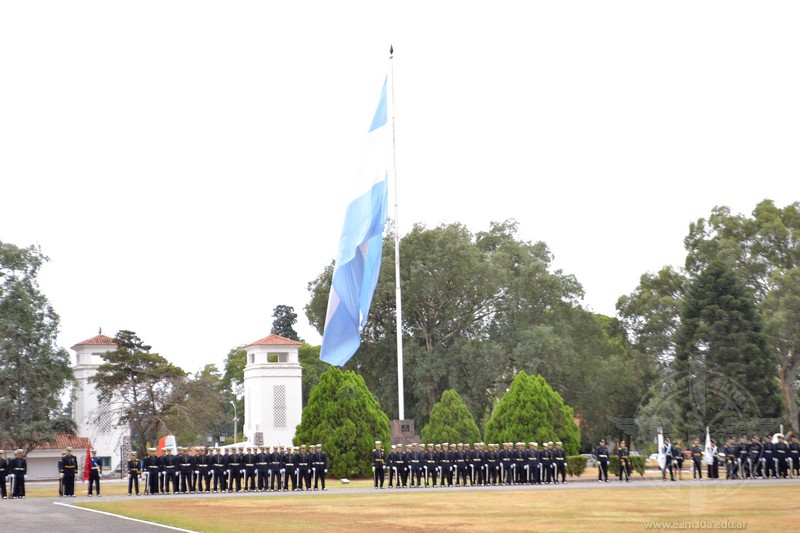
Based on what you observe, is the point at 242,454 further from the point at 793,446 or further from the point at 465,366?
the point at 465,366

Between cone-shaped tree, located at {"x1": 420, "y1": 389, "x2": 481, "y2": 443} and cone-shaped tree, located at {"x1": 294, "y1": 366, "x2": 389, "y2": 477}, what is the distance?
413 cm

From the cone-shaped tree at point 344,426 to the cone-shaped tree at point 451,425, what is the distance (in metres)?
4.13

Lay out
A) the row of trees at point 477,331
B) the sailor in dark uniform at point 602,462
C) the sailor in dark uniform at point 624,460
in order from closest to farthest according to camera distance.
Answer: the sailor in dark uniform at point 602,462 → the sailor in dark uniform at point 624,460 → the row of trees at point 477,331

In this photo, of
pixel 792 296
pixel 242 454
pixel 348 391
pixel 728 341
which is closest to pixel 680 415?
pixel 728 341

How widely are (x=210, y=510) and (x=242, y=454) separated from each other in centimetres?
1194

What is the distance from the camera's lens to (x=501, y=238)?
230 ft

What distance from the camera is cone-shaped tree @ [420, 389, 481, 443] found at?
46.2 metres

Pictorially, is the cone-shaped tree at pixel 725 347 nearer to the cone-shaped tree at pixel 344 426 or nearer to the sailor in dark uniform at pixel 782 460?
the sailor in dark uniform at pixel 782 460

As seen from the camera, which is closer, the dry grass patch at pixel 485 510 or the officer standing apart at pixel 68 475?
the dry grass patch at pixel 485 510

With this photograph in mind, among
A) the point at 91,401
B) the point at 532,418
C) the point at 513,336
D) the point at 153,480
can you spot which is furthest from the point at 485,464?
the point at 91,401

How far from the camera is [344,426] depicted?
4181 cm

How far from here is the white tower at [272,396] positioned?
56938 mm

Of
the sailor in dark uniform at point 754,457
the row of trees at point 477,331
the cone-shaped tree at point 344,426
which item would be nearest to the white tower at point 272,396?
the row of trees at point 477,331

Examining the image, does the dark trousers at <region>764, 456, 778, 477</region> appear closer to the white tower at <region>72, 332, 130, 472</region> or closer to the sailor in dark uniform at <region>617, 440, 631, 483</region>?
the sailor in dark uniform at <region>617, 440, 631, 483</region>
